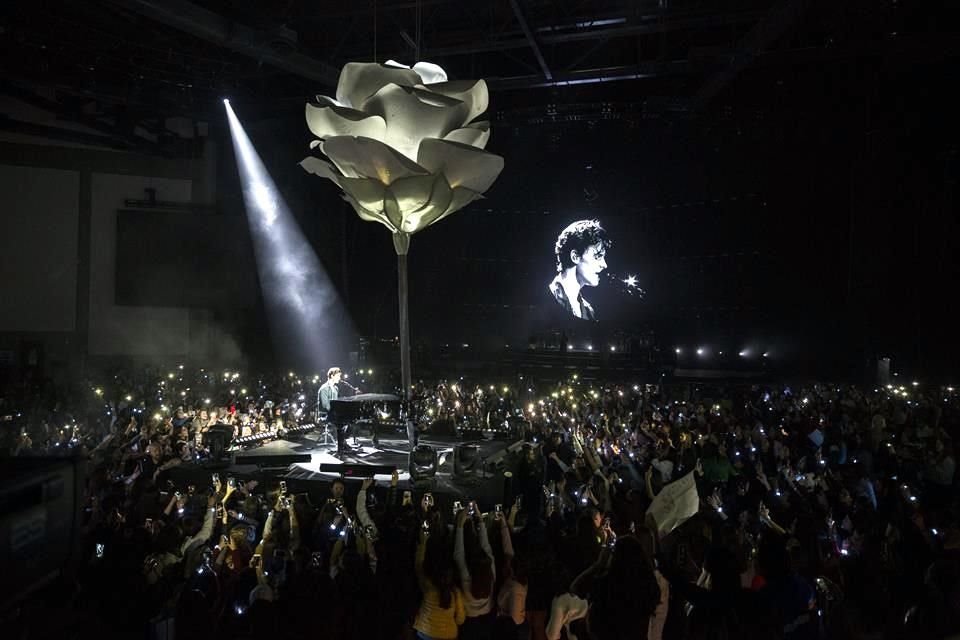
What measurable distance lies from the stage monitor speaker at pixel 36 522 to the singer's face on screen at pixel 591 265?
648 inches

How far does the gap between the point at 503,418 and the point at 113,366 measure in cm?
1212

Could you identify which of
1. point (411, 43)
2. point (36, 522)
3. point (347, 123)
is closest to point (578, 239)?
point (411, 43)

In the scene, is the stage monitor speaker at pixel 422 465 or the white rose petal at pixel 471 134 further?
the stage monitor speaker at pixel 422 465

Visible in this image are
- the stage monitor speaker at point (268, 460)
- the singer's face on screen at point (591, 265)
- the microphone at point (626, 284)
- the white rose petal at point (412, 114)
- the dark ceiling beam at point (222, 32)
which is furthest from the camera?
the singer's face on screen at point (591, 265)

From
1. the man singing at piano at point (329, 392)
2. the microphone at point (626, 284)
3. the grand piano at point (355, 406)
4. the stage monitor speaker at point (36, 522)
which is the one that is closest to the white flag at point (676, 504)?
the stage monitor speaker at point (36, 522)

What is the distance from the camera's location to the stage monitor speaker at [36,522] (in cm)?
155

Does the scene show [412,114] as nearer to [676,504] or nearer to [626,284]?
[676,504]

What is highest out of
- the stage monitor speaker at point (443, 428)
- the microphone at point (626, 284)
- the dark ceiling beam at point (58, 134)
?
the dark ceiling beam at point (58, 134)

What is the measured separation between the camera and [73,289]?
17.5 m

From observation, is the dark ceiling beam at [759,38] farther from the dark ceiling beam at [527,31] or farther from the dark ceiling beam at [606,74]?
the dark ceiling beam at [527,31]

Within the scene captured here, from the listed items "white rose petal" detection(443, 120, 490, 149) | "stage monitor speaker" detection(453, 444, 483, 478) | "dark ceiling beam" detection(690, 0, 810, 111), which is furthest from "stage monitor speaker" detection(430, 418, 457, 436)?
"dark ceiling beam" detection(690, 0, 810, 111)

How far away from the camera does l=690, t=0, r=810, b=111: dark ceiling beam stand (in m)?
9.79

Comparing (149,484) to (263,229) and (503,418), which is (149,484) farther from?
(263,229)

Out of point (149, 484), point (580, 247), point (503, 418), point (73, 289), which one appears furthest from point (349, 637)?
point (73, 289)
